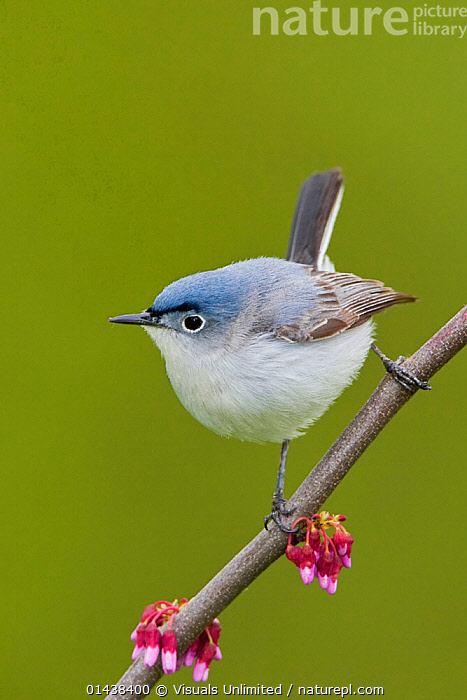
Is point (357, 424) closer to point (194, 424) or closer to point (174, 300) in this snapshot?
point (174, 300)

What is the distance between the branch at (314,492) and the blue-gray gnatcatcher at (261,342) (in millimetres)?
379

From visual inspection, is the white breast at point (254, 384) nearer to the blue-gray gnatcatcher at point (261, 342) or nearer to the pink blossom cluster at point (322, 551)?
the blue-gray gnatcatcher at point (261, 342)

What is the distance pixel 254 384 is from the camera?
2311 millimetres

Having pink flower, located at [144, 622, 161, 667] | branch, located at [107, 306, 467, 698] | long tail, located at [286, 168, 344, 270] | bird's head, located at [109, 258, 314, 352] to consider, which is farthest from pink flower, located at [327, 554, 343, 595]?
long tail, located at [286, 168, 344, 270]

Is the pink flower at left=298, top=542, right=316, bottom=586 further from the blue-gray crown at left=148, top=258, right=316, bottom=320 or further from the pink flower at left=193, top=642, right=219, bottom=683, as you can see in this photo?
the blue-gray crown at left=148, top=258, right=316, bottom=320

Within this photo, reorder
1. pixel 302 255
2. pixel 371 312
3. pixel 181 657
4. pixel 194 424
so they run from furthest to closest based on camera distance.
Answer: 1. pixel 194 424
2. pixel 302 255
3. pixel 371 312
4. pixel 181 657

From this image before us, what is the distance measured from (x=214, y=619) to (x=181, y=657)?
118 millimetres

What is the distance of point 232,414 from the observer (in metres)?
2.28

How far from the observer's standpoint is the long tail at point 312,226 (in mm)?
3141

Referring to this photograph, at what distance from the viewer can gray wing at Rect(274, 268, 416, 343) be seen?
2.50 meters

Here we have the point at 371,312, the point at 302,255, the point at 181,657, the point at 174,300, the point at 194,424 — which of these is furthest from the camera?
the point at 194,424

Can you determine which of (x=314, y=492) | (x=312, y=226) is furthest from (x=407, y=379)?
(x=312, y=226)

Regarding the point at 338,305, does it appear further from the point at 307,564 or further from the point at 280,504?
the point at 307,564

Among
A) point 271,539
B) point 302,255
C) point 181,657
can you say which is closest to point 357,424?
point 271,539
